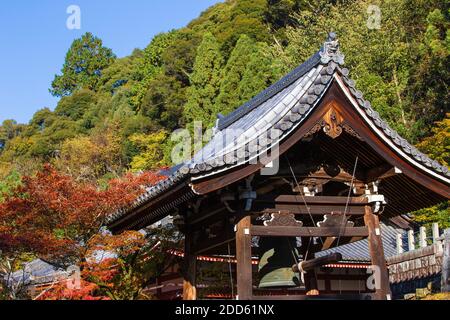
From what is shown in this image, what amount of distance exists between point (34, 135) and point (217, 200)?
55856 mm

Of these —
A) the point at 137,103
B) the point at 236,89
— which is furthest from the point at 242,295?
the point at 137,103

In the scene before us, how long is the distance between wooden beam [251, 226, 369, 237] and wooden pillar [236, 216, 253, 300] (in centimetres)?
12

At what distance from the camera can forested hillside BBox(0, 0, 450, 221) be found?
2845cm

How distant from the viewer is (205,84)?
40.7 metres

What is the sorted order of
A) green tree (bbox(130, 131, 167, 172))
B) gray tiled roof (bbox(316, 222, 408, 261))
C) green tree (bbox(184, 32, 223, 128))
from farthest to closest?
green tree (bbox(130, 131, 167, 172)) < green tree (bbox(184, 32, 223, 128)) < gray tiled roof (bbox(316, 222, 408, 261))

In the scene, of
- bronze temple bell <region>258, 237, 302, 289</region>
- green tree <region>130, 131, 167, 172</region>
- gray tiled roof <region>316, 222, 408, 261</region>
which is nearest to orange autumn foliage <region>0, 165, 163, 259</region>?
bronze temple bell <region>258, 237, 302, 289</region>

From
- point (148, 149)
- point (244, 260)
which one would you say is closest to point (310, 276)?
point (244, 260)

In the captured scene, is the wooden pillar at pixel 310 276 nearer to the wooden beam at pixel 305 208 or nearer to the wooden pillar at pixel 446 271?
the wooden beam at pixel 305 208

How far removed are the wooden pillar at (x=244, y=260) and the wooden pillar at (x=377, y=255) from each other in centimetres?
165

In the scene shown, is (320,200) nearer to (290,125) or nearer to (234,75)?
(290,125)

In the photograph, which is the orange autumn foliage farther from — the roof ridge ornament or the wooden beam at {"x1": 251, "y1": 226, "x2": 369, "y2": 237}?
the roof ridge ornament

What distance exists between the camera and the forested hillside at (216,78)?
28.5m

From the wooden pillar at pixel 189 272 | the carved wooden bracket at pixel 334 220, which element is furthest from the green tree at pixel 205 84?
the carved wooden bracket at pixel 334 220

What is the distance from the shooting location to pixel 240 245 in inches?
269
